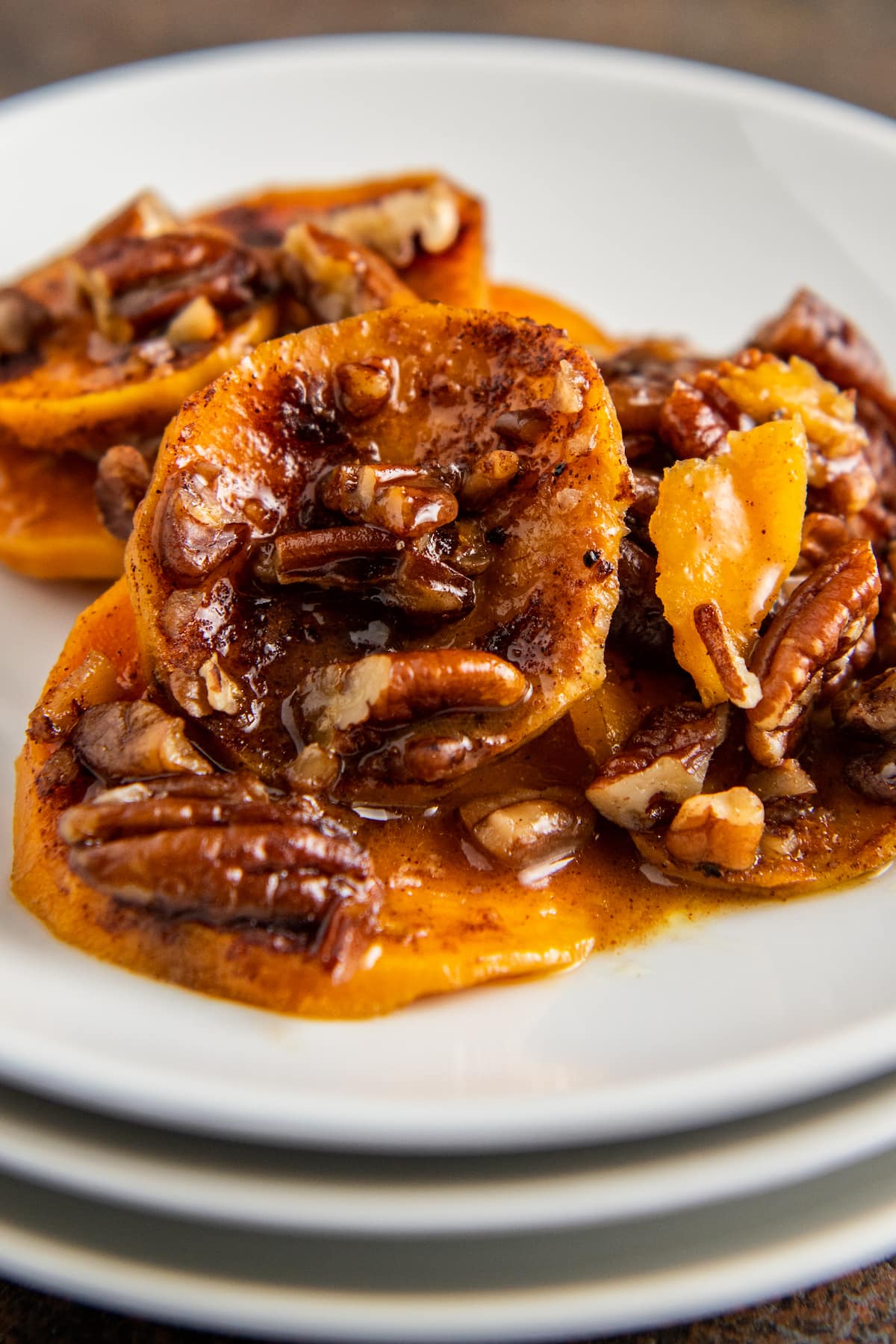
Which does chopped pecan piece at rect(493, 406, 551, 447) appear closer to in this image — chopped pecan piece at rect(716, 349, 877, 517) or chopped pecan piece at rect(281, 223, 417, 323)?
chopped pecan piece at rect(716, 349, 877, 517)

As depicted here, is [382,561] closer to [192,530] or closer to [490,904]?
[192,530]

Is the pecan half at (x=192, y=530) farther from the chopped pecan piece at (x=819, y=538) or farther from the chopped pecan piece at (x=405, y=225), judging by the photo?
the chopped pecan piece at (x=405, y=225)

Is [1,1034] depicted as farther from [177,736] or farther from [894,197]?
[894,197]

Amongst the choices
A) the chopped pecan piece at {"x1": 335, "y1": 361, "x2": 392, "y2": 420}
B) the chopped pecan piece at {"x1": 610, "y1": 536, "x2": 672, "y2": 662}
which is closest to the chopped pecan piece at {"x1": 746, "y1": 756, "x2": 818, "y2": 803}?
the chopped pecan piece at {"x1": 610, "y1": 536, "x2": 672, "y2": 662}

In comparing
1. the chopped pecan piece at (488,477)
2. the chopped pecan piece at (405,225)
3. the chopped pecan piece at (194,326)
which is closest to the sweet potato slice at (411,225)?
the chopped pecan piece at (405,225)

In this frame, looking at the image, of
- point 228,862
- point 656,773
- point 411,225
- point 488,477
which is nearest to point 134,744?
point 228,862
